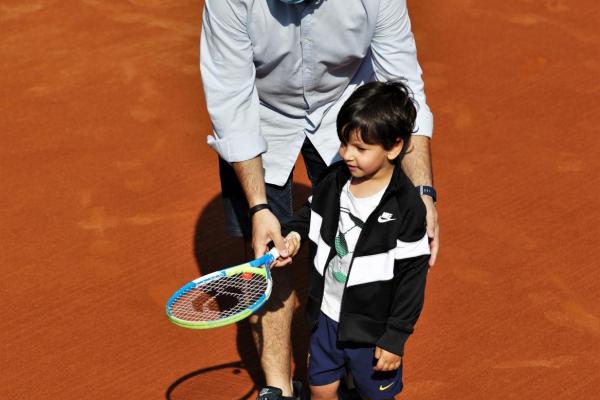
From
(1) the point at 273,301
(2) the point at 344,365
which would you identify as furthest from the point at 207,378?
(2) the point at 344,365

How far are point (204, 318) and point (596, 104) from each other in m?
4.06

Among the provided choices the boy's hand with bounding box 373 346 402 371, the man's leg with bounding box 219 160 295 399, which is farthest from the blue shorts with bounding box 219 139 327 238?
the boy's hand with bounding box 373 346 402 371

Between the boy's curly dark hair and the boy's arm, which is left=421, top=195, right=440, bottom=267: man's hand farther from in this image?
the boy's curly dark hair

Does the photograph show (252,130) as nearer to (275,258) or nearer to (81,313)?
(275,258)

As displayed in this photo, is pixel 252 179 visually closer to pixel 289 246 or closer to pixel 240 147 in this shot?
pixel 240 147

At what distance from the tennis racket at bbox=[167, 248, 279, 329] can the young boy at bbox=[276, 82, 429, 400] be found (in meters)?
0.13

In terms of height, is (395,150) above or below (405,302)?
above

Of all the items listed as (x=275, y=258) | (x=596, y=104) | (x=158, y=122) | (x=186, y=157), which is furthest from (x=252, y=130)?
(x=596, y=104)

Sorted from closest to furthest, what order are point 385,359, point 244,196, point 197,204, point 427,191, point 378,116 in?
1. point 378,116
2. point 385,359
3. point 427,191
4. point 244,196
5. point 197,204

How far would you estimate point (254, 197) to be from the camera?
4.15 m

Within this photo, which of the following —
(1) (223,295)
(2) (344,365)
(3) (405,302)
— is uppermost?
(3) (405,302)

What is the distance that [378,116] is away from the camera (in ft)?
12.1

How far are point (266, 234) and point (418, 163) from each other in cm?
76

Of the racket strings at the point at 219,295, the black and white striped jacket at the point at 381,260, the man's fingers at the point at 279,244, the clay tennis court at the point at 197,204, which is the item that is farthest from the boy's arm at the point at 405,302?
the clay tennis court at the point at 197,204
